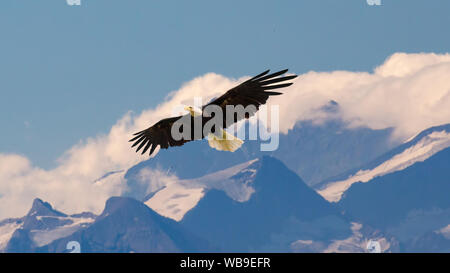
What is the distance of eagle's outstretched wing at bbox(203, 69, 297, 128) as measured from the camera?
27.7m

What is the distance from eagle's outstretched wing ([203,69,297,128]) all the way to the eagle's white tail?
55cm

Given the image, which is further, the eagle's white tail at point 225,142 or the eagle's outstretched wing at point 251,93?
the eagle's white tail at point 225,142

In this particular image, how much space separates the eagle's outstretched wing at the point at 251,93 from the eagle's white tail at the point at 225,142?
55cm

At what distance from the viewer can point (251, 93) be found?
29.3 meters

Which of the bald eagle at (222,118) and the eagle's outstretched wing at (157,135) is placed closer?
the bald eagle at (222,118)

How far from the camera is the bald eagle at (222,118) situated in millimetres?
28220

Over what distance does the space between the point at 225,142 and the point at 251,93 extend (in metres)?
3.72

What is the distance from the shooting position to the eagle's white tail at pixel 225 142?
105 ft

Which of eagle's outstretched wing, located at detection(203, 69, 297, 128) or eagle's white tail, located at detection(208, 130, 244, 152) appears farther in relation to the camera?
eagle's white tail, located at detection(208, 130, 244, 152)
